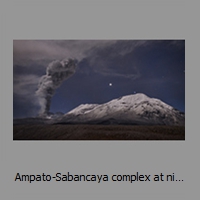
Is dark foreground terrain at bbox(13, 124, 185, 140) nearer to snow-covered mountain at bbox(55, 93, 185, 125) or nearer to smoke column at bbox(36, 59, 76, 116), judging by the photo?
snow-covered mountain at bbox(55, 93, 185, 125)

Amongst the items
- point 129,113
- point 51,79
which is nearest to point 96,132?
point 129,113

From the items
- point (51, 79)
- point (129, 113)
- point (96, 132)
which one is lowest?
point (96, 132)

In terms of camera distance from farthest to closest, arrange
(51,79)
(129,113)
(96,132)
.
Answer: (129,113)
(51,79)
(96,132)

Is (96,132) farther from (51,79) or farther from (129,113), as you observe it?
(51,79)

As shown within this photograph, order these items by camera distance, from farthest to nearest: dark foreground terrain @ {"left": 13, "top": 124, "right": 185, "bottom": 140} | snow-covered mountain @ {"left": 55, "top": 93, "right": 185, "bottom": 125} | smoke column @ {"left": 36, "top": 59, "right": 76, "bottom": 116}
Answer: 1. smoke column @ {"left": 36, "top": 59, "right": 76, "bottom": 116}
2. snow-covered mountain @ {"left": 55, "top": 93, "right": 185, "bottom": 125}
3. dark foreground terrain @ {"left": 13, "top": 124, "right": 185, "bottom": 140}

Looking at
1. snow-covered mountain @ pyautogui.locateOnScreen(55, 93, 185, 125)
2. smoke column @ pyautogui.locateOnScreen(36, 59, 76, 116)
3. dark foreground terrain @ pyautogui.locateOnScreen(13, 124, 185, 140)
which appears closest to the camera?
dark foreground terrain @ pyautogui.locateOnScreen(13, 124, 185, 140)

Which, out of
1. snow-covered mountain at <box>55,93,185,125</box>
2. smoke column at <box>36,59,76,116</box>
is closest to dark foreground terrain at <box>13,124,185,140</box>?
snow-covered mountain at <box>55,93,185,125</box>

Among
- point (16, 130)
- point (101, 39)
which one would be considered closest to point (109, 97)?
point (101, 39)
